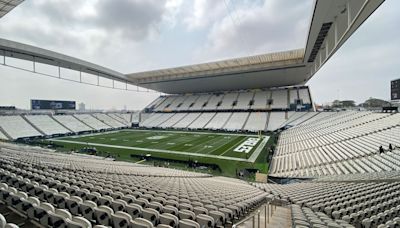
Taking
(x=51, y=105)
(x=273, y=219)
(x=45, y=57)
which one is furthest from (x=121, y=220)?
(x=51, y=105)

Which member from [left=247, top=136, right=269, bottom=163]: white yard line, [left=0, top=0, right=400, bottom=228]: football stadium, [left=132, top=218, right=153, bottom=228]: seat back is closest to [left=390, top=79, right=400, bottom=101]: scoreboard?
[left=0, top=0, right=400, bottom=228]: football stadium

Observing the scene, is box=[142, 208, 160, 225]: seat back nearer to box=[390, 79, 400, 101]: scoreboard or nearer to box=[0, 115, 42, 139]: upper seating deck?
box=[390, 79, 400, 101]: scoreboard

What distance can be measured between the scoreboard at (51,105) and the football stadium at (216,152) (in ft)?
0.80

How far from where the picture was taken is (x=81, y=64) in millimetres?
35062

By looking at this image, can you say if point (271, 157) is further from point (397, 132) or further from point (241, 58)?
point (241, 58)

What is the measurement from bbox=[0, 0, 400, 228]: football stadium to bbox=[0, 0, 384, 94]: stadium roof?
19 cm

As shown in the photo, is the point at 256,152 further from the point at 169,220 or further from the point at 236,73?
the point at 169,220

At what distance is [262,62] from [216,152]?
19.8m

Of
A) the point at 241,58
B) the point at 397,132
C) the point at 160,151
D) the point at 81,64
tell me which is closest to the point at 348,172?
the point at 397,132

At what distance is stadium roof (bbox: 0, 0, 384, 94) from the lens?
15.8 metres

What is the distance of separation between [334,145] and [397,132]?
4725 mm

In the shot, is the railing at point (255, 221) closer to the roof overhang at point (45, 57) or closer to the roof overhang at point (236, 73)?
the roof overhang at point (236, 73)

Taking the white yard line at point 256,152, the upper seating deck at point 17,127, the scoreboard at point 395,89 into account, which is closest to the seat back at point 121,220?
the white yard line at point 256,152

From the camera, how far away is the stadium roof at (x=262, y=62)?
51.9ft
